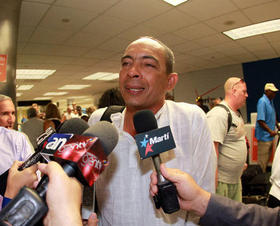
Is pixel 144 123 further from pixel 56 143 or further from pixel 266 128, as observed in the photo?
pixel 266 128

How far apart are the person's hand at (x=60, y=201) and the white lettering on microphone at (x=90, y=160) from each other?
55 millimetres

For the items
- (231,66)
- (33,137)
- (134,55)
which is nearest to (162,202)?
(134,55)

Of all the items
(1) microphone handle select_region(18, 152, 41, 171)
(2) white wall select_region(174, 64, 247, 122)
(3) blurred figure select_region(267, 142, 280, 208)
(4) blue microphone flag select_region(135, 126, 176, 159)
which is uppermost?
(2) white wall select_region(174, 64, 247, 122)

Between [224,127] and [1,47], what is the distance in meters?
2.62

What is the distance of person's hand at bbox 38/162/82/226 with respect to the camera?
48 centimetres

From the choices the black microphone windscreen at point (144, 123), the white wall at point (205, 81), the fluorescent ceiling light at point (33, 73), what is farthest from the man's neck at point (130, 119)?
the white wall at point (205, 81)

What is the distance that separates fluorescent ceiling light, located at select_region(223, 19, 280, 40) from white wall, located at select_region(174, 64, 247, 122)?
3.96 m

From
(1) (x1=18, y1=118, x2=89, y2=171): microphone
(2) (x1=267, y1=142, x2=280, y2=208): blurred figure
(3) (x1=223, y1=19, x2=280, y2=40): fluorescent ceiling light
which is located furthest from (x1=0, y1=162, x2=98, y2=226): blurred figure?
(3) (x1=223, y1=19, x2=280, y2=40): fluorescent ceiling light

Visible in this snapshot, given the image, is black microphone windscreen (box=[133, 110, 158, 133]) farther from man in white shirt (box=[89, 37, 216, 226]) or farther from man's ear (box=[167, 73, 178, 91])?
man's ear (box=[167, 73, 178, 91])

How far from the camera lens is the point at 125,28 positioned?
4.77 m

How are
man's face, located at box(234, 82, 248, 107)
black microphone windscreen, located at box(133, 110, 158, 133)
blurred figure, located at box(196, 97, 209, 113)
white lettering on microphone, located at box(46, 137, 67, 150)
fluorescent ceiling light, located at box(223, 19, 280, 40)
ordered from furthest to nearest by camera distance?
blurred figure, located at box(196, 97, 209, 113) → fluorescent ceiling light, located at box(223, 19, 280, 40) → man's face, located at box(234, 82, 248, 107) → black microphone windscreen, located at box(133, 110, 158, 133) → white lettering on microphone, located at box(46, 137, 67, 150)

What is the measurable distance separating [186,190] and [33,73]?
30.9ft

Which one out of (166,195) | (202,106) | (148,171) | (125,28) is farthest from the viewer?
(202,106)

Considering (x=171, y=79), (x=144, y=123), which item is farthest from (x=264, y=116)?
(x=144, y=123)
